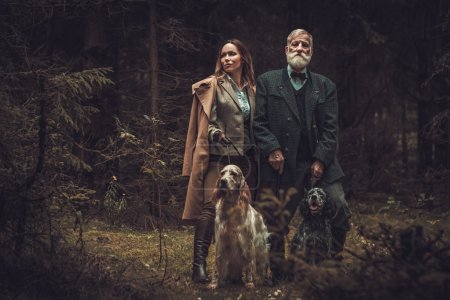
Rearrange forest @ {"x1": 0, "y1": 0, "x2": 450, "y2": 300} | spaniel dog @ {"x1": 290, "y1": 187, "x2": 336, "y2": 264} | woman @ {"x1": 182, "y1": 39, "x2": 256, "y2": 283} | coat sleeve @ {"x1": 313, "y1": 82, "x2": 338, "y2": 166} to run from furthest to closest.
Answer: woman @ {"x1": 182, "y1": 39, "x2": 256, "y2": 283} < coat sleeve @ {"x1": 313, "y1": 82, "x2": 338, "y2": 166} < spaniel dog @ {"x1": 290, "y1": 187, "x2": 336, "y2": 264} < forest @ {"x1": 0, "y1": 0, "x2": 450, "y2": 300}

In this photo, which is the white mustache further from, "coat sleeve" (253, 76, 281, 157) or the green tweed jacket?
"coat sleeve" (253, 76, 281, 157)

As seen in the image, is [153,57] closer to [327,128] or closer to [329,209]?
[327,128]

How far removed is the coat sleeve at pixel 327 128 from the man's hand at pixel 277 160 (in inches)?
13.3

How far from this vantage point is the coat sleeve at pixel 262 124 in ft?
20.9

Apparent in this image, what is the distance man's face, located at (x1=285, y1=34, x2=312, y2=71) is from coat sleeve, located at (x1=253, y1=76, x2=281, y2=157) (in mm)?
395

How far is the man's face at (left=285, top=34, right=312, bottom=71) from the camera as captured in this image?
21.3 feet

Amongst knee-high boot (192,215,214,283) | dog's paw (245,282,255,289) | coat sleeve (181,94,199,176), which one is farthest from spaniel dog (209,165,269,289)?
coat sleeve (181,94,199,176)

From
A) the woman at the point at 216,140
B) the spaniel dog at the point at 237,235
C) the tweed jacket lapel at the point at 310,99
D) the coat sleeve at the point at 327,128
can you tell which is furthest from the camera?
the woman at the point at 216,140

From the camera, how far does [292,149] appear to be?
6.39 metres

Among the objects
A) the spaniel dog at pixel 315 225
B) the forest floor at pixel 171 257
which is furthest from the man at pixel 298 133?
the forest floor at pixel 171 257

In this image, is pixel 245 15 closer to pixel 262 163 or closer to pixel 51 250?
pixel 262 163

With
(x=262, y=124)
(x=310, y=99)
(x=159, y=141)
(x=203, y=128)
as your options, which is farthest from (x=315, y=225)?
(x=159, y=141)

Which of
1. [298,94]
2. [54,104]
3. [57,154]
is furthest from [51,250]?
[298,94]

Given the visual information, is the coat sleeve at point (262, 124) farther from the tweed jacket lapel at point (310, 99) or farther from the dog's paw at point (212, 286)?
the dog's paw at point (212, 286)
